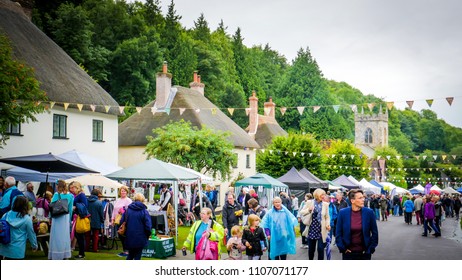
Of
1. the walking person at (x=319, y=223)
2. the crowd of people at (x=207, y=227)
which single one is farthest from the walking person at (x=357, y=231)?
the walking person at (x=319, y=223)

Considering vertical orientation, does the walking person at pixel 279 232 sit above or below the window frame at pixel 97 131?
below

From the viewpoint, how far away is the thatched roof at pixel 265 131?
46844 mm

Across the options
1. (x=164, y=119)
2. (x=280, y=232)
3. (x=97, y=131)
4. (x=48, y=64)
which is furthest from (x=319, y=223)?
(x=164, y=119)

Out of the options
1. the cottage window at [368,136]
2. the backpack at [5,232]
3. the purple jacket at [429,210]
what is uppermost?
the cottage window at [368,136]

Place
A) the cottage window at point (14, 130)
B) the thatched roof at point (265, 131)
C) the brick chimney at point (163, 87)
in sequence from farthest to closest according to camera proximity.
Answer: the thatched roof at point (265, 131) → the brick chimney at point (163, 87) → the cottage window at point (14, 130)

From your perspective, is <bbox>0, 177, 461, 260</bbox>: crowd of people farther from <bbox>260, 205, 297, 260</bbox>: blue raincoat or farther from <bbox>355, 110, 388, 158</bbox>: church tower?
<bbox>355, 110, 388, 158</bbox>: church tower

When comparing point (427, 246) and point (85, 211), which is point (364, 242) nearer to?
point (85, 211)

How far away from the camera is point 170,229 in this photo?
634 inches

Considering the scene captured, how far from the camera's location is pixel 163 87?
3450 centimetres

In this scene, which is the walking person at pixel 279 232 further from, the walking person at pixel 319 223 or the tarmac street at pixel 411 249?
the tarmac street at pixel 411 249

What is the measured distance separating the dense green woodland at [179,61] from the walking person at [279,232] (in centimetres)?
1036

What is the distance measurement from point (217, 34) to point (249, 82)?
7580 mm

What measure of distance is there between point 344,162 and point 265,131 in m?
9.15
